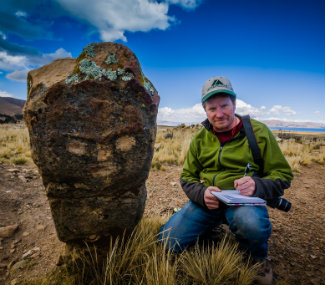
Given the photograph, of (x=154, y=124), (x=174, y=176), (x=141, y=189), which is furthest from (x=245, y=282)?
(x=174, y=176)

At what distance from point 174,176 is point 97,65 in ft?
14.5

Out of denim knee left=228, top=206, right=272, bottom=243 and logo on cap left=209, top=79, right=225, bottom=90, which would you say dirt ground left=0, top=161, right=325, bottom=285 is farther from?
logo on cap left=209, top=79, right=225, bottom=90

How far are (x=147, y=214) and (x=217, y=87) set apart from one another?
2.43m

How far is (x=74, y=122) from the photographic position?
5.44 feet

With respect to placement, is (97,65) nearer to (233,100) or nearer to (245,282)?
(233,100)

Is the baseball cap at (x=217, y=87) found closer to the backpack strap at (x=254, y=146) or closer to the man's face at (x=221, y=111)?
the man's face at (x=221, y=111)

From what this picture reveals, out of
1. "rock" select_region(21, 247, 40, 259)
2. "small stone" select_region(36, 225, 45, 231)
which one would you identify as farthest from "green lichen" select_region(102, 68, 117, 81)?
"small stone" select_region(36, 225, 45, 231)

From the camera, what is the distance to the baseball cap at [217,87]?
220cm

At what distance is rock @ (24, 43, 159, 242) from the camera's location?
1.64 m

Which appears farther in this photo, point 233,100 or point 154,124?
point 233,100

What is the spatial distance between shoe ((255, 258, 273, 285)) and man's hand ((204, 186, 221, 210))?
2.14 feet

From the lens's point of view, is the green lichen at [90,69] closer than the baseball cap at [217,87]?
Yes

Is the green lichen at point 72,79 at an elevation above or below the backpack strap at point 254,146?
above

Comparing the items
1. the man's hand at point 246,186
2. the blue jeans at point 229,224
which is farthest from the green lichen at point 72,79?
the man's hand at point 246,186
